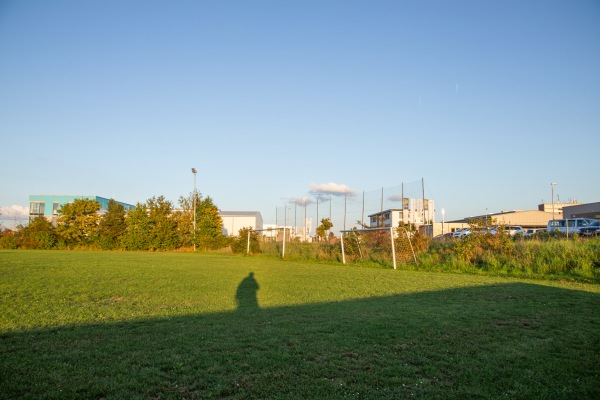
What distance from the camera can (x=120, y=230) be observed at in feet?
107

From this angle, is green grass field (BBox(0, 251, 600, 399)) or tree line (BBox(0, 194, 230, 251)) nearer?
green grass field (BBox(0, 251, 600, 399))

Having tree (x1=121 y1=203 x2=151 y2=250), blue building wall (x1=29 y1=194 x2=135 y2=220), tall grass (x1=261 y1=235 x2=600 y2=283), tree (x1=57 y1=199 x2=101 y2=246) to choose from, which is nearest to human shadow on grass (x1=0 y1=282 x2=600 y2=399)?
tall grass (x1=261 y1=235 x2=600 y2=283)

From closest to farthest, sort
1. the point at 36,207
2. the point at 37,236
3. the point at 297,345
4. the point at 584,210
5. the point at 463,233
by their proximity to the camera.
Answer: the point at 297,345
the point at 463,233
the point at 37,236
the point at 584,210
the point at 36,207

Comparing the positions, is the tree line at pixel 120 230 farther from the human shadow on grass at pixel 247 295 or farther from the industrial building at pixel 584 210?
the industrial building at pixel 584 210

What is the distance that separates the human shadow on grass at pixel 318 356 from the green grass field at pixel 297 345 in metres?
0.02

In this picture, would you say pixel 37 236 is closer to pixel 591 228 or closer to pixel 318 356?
pixel 318 356

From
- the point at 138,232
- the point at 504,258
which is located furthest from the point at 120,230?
the point at 504,258

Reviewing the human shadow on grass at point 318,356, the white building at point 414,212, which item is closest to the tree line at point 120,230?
the white building at point 414,212

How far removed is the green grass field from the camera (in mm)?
3268

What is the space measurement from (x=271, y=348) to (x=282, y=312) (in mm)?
2323

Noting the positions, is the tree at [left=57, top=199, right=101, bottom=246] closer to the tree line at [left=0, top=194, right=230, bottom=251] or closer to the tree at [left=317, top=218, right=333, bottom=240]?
the tree line at [left=0, top=194, right=230, bottom=251]

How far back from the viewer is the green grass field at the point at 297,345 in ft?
10.7

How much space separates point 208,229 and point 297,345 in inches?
1166

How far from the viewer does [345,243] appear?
20.9 meters
